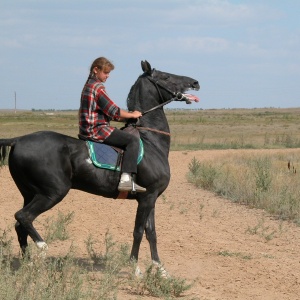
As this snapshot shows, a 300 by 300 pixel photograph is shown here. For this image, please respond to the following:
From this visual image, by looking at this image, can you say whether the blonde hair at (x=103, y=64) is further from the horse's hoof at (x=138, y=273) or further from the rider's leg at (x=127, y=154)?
the horse's hoof at (x=138, y=273)

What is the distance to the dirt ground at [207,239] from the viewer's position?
8820mm

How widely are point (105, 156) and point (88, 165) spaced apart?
0.23 metres

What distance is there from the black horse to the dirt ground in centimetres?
90

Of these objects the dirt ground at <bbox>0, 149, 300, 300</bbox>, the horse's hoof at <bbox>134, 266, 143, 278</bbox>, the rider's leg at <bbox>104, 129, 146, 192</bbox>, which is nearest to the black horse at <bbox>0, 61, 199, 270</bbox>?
the rider's leg at <bbox>104, 129, 146, 192</bbox>

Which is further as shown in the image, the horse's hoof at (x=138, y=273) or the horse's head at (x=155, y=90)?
the horse's head at (x=155, y=90)

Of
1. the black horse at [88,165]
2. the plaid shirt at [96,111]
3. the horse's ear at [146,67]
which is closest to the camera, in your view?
the black horse at [88,165]

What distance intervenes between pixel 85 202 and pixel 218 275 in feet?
21.6

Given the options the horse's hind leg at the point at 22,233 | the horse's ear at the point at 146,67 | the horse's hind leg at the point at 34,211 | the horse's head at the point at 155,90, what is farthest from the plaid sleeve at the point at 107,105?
the horse's hind leg at the point at 22,233

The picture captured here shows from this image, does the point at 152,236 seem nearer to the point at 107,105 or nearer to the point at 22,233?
the point at 22,233

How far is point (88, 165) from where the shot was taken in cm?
860

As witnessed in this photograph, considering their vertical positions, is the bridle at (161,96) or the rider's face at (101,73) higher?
the rider's face at (101,73)

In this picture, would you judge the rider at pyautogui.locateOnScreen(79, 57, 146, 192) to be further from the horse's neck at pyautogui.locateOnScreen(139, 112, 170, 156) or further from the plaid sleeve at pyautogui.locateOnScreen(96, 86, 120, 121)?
the horse's neck at pyautogui.locateOnScreen(139, 112, 170, 156)

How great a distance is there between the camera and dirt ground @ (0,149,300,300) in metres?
8.82

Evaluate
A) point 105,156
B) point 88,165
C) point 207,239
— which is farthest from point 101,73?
point 207,239
